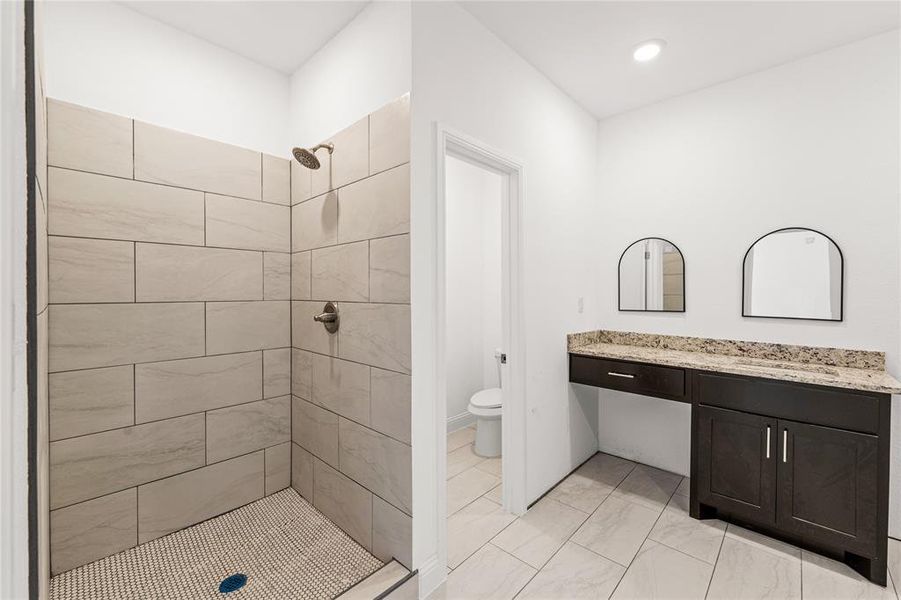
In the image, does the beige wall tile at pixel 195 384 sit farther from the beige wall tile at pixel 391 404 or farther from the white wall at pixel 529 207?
the white wall at pixel 529 207

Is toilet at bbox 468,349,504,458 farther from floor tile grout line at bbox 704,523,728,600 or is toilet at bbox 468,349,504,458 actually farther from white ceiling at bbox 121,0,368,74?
white ceiling at bbox 121,0,368,74

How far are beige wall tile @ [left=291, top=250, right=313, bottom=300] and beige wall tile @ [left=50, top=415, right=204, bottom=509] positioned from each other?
2.62ft

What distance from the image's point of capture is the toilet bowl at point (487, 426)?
9.86 feet

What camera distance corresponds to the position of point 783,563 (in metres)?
1.89

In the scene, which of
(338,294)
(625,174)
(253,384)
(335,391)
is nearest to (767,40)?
(625,174)

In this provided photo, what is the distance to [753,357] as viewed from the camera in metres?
2.44

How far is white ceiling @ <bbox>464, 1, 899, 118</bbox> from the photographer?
1.89 meters

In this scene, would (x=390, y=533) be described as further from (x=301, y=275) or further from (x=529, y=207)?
(x=529, y=207)

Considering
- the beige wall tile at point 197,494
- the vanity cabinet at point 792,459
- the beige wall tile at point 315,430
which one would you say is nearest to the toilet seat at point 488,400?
the vanity cabinet at point 792,459

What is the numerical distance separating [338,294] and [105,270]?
100 centimetres

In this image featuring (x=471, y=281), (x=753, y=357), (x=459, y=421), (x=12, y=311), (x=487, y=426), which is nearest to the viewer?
(x=12, y=311)

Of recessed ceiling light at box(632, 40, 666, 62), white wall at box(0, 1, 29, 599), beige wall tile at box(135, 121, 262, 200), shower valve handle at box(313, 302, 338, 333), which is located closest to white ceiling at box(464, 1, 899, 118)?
recessed ceiling light at box(632, 40, 666, 62)

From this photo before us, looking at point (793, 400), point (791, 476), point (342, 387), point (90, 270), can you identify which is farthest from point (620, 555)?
point (90, 270)

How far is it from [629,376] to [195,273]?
2488mm
